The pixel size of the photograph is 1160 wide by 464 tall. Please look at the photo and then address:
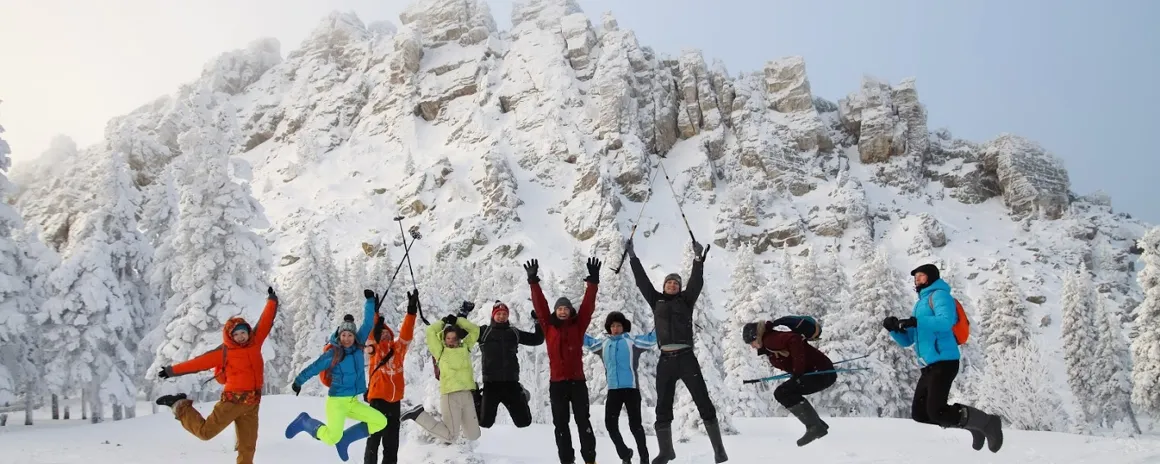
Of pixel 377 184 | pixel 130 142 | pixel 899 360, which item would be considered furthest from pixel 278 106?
pixel 899 360

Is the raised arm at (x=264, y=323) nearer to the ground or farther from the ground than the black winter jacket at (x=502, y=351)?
farther from the ground

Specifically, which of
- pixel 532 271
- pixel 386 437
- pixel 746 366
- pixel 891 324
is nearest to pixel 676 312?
pixel 532 271

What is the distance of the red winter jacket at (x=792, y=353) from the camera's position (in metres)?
8.34

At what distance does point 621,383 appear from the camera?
8.82 m

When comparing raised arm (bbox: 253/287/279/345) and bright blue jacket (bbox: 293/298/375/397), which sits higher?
raised arm (bbox: 253/287/279/345)

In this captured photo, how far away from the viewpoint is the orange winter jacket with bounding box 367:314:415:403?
9016 mm

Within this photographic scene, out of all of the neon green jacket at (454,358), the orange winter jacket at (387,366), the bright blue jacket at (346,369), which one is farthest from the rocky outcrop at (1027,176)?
the bright blue jacket at (346,369)

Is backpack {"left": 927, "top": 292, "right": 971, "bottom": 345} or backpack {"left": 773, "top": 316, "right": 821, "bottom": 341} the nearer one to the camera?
backpack {"left": 927, "top": 292, "right": 971, "bottom": 345}

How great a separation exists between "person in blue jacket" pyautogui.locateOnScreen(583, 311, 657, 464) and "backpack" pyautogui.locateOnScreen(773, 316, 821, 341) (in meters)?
1.70

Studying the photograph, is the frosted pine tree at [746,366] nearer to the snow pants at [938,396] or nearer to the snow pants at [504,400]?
the snow pants at [504,400]

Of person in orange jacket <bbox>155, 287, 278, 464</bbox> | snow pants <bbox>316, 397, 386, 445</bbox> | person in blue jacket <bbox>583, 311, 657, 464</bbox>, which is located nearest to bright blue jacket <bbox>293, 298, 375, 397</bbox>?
snow pants <bbox>316, 397, 386, 445</bbox>

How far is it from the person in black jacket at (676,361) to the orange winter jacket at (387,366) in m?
3.42

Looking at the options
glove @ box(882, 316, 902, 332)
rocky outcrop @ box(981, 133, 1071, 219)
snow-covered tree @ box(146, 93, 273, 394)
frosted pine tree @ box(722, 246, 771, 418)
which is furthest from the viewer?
rocky outcrop @ box(981, 133, 1071, 219)

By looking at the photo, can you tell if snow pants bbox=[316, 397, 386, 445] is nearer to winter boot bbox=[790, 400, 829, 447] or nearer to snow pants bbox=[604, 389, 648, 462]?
snow pants bbox=[604, 389, 648, 462]
